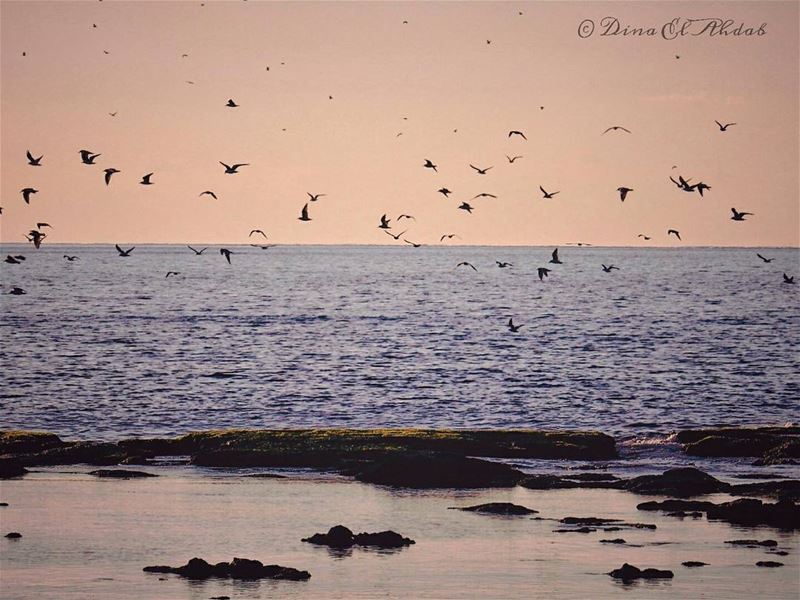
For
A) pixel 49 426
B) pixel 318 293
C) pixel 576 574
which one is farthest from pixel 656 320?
pixel 576 574

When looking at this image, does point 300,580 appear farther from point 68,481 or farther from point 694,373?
point 694,373

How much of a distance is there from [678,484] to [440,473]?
615 cm

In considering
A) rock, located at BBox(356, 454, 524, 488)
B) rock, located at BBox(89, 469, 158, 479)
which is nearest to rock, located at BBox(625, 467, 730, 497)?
rock, located at BBox(356, 454, 524, 488)

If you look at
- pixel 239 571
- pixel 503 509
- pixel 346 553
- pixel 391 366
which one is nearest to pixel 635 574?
pixel 346 553

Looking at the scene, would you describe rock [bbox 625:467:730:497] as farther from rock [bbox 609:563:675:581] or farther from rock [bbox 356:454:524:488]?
rock [bbox 609:563:675:581]

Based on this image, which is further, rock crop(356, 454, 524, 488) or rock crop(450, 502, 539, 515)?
rock crop(356, 454, 524, 488)

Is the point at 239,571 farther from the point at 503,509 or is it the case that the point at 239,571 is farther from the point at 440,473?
the point at 440,473

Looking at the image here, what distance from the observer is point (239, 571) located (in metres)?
28.4

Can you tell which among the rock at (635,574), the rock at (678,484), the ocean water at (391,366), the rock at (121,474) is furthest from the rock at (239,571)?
the ocean water at (391,366)

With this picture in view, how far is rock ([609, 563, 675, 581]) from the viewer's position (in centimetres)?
2838

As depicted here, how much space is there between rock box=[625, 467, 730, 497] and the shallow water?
72 centimetres

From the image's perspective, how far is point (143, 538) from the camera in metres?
32.2

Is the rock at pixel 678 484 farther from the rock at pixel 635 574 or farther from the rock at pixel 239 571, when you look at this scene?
the rock at pixel 239 571

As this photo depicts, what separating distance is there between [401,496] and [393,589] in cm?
1012
